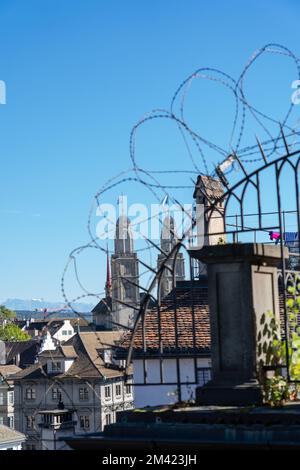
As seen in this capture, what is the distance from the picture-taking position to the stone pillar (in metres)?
8.10

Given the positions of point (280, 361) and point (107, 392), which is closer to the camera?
point (280, 361)

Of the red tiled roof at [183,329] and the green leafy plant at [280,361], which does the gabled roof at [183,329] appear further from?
the green leafy plant at [280,361]

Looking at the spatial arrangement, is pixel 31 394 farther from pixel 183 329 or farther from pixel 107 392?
pixel 183 329

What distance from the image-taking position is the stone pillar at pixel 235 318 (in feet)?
26.6

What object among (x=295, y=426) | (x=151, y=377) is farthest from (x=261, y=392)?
(x=151, y=377)

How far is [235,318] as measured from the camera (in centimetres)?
820

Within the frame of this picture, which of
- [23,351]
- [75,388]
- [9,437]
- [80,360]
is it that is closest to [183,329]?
[9,437]

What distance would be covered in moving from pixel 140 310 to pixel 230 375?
1449 millimetres

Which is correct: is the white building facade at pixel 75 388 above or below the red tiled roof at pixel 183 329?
below

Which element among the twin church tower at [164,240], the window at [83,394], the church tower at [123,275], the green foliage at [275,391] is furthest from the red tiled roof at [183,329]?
the window at [83,394]

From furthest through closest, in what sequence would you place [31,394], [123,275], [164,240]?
[31,394], [123,275], [164,240]

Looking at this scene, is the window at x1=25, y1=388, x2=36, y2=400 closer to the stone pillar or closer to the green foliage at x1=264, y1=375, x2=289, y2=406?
the stone pillar

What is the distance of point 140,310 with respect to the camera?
922cm
